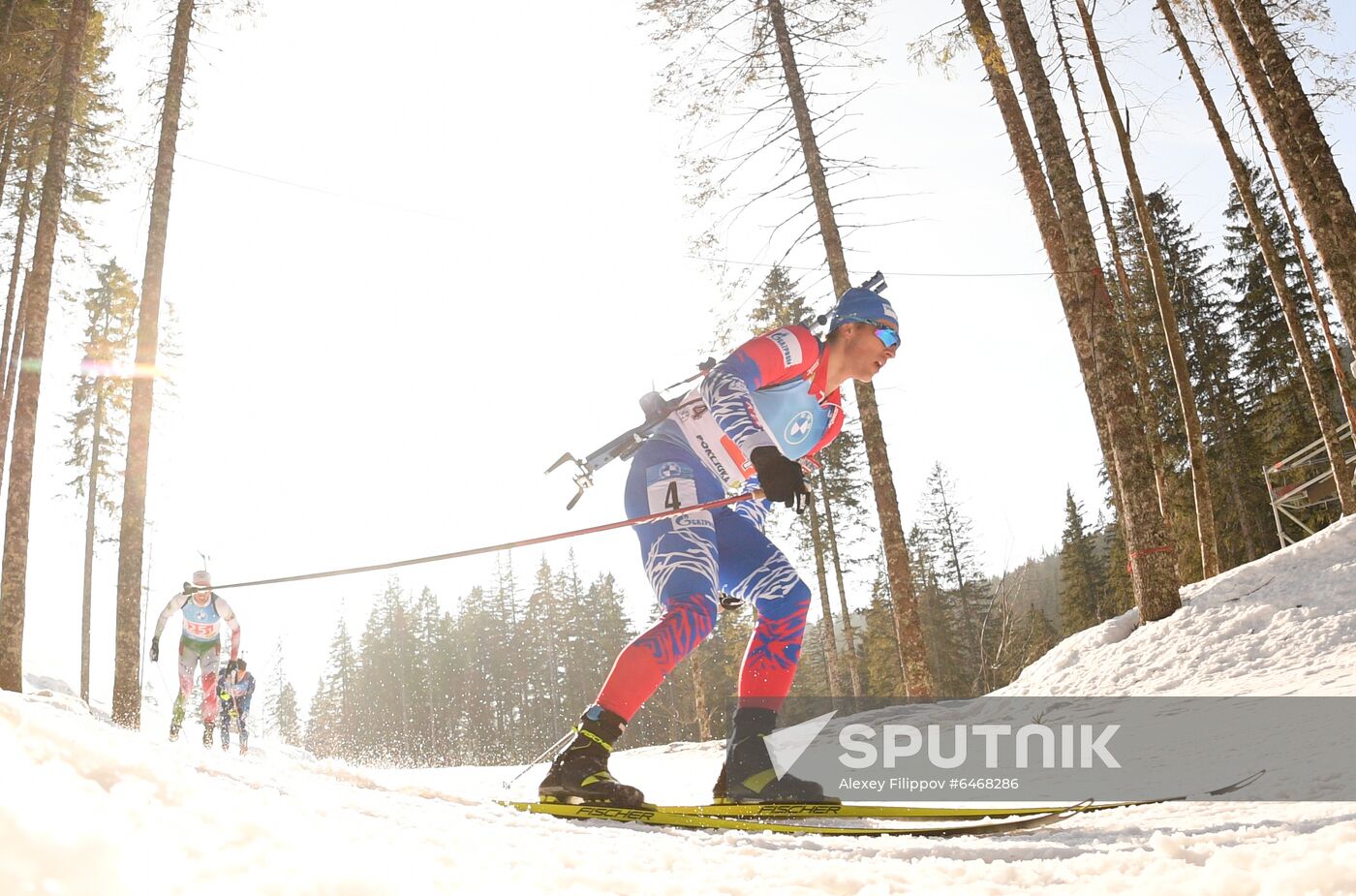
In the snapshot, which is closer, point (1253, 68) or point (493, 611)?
point (1253, 68)

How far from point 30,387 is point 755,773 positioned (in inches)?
413

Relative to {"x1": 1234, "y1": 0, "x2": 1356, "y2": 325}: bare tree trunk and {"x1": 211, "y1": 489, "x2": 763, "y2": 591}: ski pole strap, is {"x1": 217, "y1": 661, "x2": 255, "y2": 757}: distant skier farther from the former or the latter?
{"x1": 1234, "y1": 0, "x2": 1356, "y2": 325}: bare tree trunk

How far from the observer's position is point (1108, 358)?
24.0 ft

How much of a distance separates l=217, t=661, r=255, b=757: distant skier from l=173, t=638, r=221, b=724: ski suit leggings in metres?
1.22

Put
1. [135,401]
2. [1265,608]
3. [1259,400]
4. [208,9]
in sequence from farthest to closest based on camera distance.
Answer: [1259,400] → [208,9] → [135,401] → [1265,608]

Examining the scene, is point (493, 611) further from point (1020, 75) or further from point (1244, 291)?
point (1020, 75)

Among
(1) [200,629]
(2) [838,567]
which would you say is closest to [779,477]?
(1) [200,629]

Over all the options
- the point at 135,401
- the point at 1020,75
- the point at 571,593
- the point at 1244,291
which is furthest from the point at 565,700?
Result: the point at 1020,75

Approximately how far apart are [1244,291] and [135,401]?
32.2 meters

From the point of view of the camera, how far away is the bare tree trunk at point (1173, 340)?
10.1 m

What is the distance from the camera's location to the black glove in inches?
124

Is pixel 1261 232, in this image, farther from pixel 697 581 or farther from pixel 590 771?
pixel 590 771

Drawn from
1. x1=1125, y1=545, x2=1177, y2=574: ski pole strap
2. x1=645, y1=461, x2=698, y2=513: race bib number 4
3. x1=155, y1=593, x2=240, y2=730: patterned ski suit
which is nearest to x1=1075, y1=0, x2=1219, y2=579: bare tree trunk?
x1=1125, y1=545, x2=1177, y2=574: ski pole strap

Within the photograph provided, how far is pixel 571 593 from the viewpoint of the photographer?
181 ft
